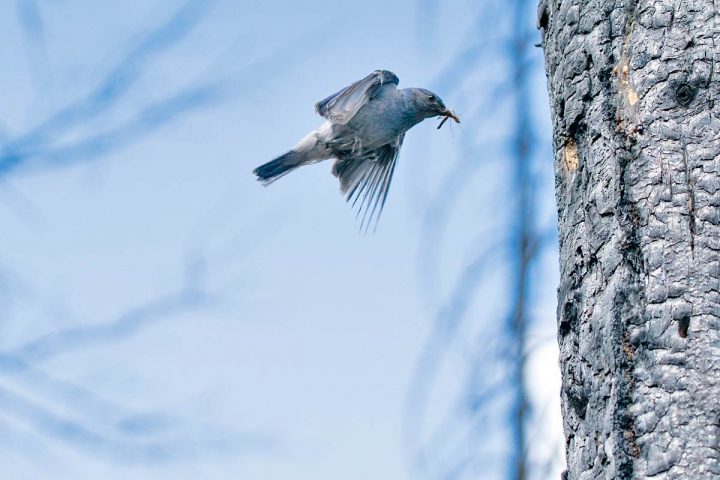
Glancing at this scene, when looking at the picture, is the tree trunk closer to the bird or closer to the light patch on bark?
the light patch on bark

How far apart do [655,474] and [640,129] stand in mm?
601

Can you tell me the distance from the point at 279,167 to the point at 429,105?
30.3 inches

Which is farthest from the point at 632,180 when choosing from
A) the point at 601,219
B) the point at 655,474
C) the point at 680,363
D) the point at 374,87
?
the point at 374,87

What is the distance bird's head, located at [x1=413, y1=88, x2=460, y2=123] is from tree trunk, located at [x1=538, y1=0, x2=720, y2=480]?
261 cm

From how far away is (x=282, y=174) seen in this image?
14.9 ft

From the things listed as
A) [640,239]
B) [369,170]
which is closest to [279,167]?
[369,170]

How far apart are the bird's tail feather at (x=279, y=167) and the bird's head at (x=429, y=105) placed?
0.60 metres

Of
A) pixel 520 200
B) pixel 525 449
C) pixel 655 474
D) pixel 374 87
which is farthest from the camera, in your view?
pixel 374 87

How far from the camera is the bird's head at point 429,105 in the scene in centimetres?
450

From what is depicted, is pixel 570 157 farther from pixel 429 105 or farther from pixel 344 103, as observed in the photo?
pixel 429 105

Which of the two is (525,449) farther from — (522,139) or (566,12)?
(566,12)

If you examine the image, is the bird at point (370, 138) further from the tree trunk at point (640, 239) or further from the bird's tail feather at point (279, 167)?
the tree trunk at point (640, 239)

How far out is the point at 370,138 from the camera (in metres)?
Answer: 4.36

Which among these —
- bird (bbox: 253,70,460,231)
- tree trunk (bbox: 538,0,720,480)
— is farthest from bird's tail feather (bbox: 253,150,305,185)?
tree trunk (bbox: 538,0,720,480)
